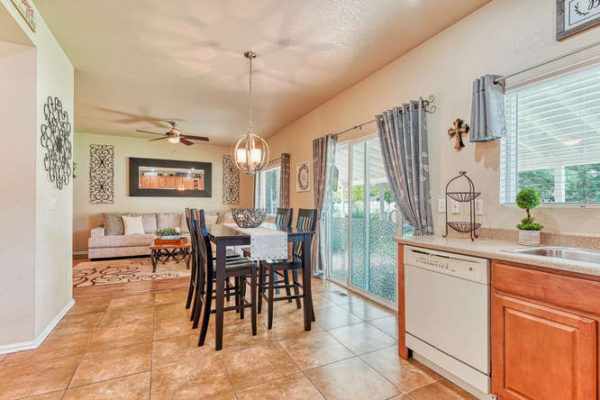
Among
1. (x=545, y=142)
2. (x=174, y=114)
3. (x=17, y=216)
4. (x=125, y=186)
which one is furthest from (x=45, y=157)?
(x=125, y=186)

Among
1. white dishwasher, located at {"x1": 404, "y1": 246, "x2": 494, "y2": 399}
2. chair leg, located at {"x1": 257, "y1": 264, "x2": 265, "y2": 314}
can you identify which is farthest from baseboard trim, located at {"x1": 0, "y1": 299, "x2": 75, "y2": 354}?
white dishwasher, located at {"x1": 404, "y1": 246, "x2": 494, "y2": 399}

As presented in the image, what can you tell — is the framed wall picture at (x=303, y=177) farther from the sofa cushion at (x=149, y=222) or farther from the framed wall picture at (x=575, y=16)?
the sofa cushion at (x=149, y=222)

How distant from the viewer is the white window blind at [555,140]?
1720 mm

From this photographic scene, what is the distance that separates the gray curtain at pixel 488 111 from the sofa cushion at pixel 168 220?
6.47m

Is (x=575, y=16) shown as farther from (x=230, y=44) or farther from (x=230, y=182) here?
(x=230, y=182)

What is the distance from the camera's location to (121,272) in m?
4.78

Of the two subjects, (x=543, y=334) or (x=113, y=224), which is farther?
(x=113, y=224)

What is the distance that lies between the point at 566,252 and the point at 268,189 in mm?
5734

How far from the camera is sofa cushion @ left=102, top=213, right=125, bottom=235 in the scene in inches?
240

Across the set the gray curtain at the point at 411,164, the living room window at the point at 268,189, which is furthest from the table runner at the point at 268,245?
the living room window at the point at 268,189

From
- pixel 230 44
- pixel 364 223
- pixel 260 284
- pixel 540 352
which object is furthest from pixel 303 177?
pixel 540 352

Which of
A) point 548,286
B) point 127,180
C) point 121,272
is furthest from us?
point 127,180

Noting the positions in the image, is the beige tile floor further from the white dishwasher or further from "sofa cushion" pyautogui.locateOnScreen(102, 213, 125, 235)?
"sofa cushion" pyautogui.locateOnScreen(102, 213, 125, 235)

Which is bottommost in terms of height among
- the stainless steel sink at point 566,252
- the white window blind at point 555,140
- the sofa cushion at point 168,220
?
the sofa cushion at point 168,220
